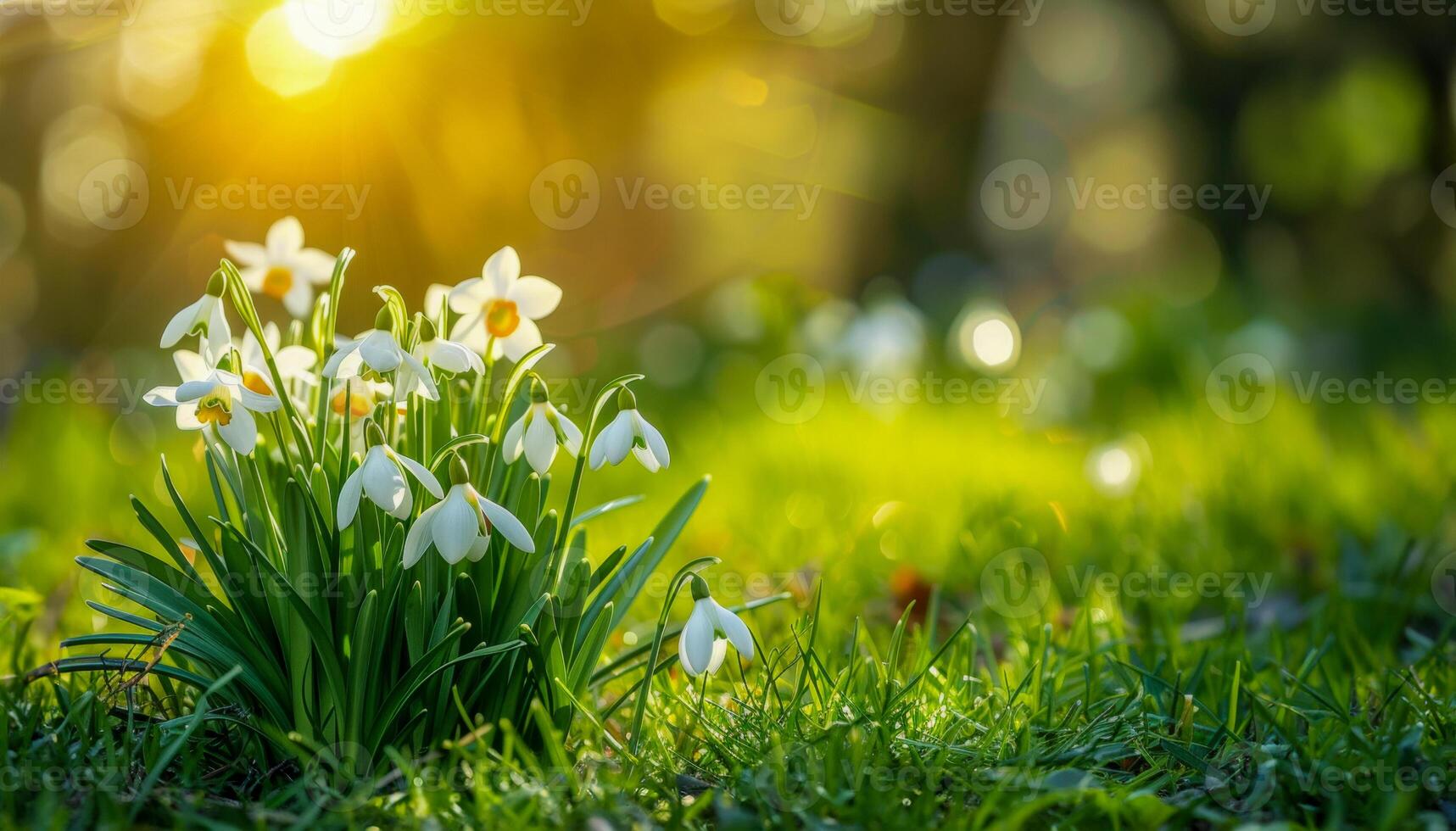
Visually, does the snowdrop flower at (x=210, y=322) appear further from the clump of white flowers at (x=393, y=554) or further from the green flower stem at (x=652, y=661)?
the green flower stem at (x=652, y=661)

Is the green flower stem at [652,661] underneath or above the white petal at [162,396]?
underneath

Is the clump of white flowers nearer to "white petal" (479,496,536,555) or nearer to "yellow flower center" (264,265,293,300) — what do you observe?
"white petal" (479,496,536,555)

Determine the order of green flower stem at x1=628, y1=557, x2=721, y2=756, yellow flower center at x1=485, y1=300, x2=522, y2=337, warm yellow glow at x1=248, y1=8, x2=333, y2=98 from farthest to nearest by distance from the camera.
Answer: warm yellow glow at x1=248, y1=8, x2=333, y2=98
yellow flower center at x1=485, y1=300, x2=522, y2=337
green flower stem at x1=628, y1=557, x2=721, y2=756

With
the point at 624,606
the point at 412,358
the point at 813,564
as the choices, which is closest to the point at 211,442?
the point at 412,358

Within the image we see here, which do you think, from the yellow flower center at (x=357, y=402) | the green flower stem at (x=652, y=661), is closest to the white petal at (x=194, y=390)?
the yellow flower center at (x=357, y=402)

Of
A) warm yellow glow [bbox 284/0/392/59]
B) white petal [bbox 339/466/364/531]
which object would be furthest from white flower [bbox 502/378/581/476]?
warm yellow glow [bbox 284/0/392/59]

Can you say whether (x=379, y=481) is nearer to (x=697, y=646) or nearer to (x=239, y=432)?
(x=239, y=432)
